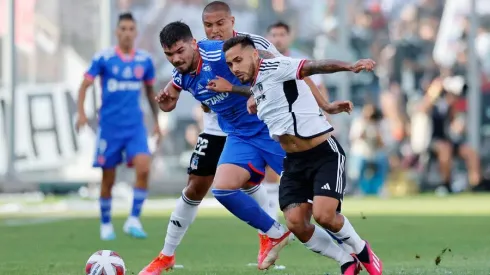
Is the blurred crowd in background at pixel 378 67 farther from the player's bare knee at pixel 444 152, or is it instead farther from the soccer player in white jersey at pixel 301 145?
the soccer player in white jersey at pixel 301 145

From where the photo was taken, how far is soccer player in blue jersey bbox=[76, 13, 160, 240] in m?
13.7

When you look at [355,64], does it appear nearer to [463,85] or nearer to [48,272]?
[48,272]

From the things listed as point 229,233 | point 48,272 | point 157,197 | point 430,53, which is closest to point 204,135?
point 48,272

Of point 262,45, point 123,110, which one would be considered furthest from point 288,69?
point 123,110

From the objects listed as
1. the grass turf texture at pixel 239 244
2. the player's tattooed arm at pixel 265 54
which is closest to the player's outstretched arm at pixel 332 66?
the player's tattooed arm at pixel 265 54

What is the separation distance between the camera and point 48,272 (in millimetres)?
9289

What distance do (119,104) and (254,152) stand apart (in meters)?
4.73

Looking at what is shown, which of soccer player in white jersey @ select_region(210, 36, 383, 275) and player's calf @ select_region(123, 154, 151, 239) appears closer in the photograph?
soccer player in white jersey @ select_region(210, 36, 383, 275)

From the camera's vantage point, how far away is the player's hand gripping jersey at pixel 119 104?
13812mm

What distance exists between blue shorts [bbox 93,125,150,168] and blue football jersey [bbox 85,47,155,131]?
84mm

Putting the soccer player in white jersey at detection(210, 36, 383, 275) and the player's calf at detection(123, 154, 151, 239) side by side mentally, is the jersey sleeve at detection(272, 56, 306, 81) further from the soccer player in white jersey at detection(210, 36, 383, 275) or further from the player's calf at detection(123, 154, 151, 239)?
the player's calf at detection(123, 154, 151, 239)

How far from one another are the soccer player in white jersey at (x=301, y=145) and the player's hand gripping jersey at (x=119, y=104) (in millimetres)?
5638

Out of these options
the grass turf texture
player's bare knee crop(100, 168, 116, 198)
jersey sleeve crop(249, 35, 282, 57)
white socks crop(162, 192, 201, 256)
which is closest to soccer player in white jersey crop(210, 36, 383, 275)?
jersey sleeve crop(249, 35, 282, 57)


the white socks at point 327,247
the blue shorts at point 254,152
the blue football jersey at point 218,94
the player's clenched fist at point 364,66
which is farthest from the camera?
the blue shorts at point 254,152
